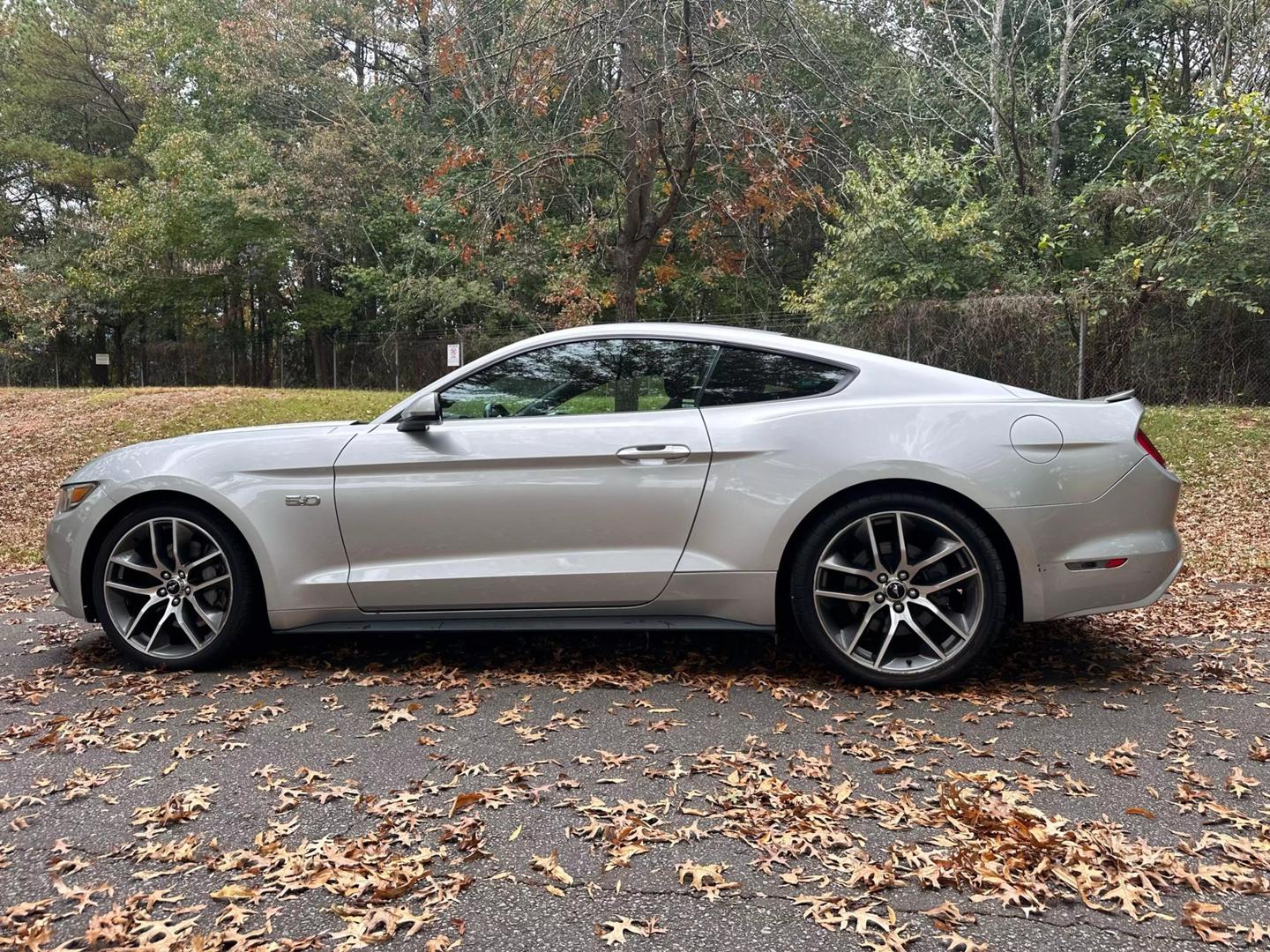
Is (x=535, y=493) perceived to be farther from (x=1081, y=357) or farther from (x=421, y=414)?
(x=1081, y=357)

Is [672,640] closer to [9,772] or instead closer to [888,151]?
[9,772]

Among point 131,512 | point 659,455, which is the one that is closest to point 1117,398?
point 659,455

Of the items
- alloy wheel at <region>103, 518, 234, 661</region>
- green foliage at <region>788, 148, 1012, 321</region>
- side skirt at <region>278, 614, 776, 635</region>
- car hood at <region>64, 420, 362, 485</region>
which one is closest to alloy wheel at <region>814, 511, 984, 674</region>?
side skirt at <region>278, 614, 776, 635</region>

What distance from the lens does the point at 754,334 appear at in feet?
14.2

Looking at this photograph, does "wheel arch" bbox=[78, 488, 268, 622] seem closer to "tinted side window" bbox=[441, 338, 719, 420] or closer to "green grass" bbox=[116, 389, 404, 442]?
"tinted side window" bbox=[441, 338, 719, 420]

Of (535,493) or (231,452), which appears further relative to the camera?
(231,452)

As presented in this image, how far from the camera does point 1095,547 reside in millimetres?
3859

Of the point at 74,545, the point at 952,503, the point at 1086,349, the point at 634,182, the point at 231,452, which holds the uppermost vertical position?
the point at 634,182

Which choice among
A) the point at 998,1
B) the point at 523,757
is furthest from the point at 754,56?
the point at 998,1

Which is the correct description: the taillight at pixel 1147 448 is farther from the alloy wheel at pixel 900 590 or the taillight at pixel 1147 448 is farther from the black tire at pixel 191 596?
the black tire at pixel 191 596

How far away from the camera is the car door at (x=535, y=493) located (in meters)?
4.03

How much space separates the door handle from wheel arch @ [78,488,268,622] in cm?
170

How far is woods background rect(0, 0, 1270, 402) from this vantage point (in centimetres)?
1024

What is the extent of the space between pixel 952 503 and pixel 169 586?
342 centimetres
